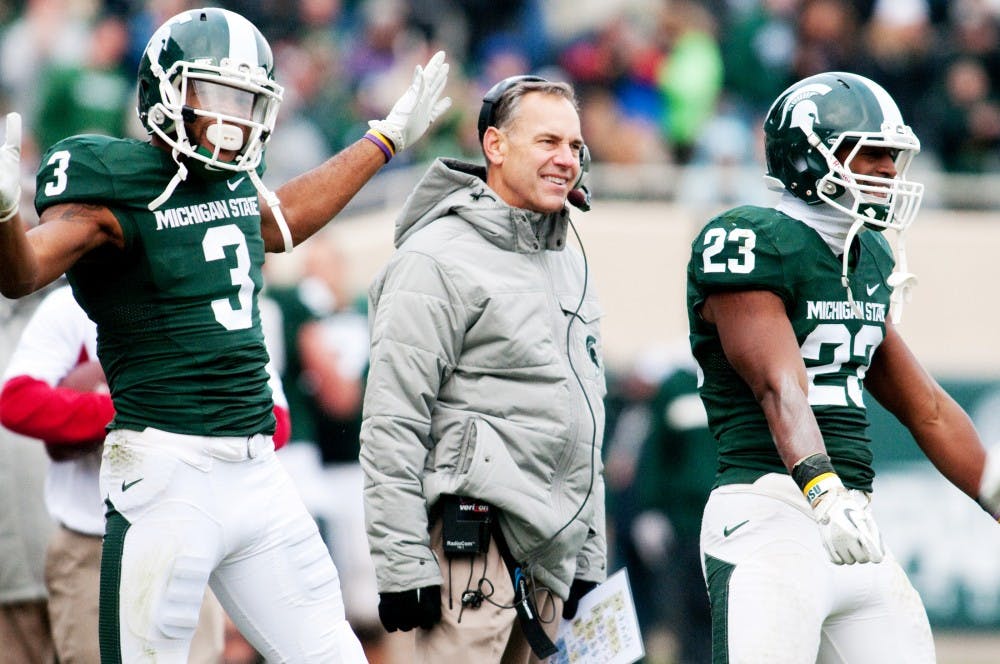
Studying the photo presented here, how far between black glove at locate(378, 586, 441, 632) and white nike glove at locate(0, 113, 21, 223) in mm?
1356

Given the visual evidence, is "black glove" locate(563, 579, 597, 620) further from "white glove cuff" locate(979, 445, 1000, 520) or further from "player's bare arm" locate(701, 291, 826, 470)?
"white glove cuff" locate(979, 445, 1000, 520)

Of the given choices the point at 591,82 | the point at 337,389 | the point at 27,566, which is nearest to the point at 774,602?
the point at 27,566

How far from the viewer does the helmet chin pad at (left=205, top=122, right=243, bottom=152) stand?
369 cm

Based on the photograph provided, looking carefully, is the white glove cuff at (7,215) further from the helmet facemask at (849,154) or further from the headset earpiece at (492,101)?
the helmet facemask at (849,154)

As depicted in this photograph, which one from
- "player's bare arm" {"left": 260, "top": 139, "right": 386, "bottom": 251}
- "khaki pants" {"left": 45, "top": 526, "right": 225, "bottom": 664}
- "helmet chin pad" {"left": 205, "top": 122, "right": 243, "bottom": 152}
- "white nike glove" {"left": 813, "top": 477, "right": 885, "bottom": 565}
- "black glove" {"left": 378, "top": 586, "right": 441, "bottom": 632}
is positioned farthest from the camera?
"khaki pants" {"left": 45, "top": 526, "right": 225, "bottom": 664}

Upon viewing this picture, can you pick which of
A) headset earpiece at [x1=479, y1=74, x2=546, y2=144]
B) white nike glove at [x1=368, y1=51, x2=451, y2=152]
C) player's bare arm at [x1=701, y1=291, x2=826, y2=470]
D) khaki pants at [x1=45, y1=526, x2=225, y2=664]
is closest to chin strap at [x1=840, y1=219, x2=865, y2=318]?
player's bare arm at [x1=701, y1=291, x2=826, y2=470]

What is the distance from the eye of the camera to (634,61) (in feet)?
38.8

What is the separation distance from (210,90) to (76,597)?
1.71m

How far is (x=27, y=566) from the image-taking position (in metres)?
5.02

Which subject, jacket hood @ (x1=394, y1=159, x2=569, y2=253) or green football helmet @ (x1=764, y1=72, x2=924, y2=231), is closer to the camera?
green football helmet @ (x1=764, y1=72, x2=924, y2=231)

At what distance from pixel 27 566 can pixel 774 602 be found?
8.49ft

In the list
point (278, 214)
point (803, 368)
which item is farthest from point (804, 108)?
point (278, 214)

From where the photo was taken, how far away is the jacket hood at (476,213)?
13.9 feet

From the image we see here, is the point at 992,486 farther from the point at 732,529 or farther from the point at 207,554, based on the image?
the point at 207,554
